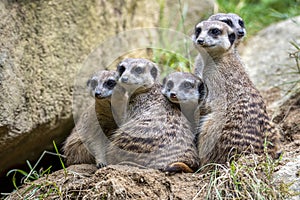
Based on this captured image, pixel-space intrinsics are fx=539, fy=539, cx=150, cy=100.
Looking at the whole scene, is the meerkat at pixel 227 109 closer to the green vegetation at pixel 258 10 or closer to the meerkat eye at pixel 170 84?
the meerkat eye at pixel 170 84

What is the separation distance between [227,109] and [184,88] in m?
0.40

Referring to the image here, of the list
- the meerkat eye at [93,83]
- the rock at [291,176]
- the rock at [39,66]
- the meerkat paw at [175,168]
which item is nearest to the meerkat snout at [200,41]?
the meerkat eye at [93,83]

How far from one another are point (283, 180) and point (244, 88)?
2.47ft

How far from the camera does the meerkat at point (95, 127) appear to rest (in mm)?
3982

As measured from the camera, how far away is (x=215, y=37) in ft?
12.9

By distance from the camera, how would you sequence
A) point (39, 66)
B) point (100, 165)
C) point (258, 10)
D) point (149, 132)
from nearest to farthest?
point (149, 132) < point (100, 165) < point (39, 66) < point (258, 10)

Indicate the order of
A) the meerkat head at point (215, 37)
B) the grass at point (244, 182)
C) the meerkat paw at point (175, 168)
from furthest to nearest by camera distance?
the meerkat head at point (215, 37) < the meerkat paw at point (175, 168) < the grass at point (244, 182)

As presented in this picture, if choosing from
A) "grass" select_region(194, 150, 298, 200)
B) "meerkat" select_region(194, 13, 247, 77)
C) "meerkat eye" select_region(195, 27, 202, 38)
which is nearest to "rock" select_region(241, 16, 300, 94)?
"meerkat" select_region(194, 13, 247, 77)

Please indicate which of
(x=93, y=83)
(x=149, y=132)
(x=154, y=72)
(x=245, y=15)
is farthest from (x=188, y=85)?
(x=245, y=15)

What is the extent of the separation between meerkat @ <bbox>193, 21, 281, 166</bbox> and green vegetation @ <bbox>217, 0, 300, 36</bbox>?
167 centimetres

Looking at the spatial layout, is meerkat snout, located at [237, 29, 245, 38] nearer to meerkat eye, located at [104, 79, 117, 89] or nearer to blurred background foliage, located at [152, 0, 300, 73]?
blurred background foliage, located at [152, 0, 300, 73]

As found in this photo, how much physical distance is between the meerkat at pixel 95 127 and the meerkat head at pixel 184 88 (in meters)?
0.41

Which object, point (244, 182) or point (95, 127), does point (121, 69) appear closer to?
point (95, 127)

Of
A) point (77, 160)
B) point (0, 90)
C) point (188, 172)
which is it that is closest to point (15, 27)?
point (0, 90)
